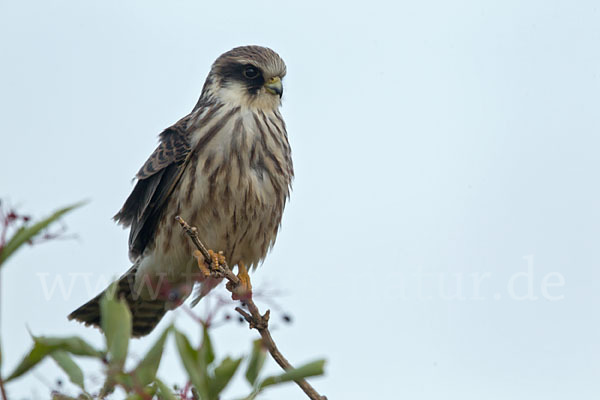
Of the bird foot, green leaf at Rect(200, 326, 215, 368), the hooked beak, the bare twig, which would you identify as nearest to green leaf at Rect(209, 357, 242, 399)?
green leaf at Rect(200, 326, 215, 368)

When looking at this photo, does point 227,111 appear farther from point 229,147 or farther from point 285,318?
point 285,318

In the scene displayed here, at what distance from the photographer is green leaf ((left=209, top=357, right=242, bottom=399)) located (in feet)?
4.25

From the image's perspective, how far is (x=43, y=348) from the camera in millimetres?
1226

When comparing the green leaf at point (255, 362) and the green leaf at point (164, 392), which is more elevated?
the green leaf at point (255, 362)

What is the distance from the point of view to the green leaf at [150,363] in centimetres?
137

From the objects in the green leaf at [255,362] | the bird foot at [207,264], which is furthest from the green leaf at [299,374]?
the bird foot at [207,264]

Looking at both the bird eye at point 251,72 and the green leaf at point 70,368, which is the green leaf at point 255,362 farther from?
the bird eye at point 251,72

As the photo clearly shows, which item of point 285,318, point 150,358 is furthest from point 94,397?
point 285,318

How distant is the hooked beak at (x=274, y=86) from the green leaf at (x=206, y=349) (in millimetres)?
3438

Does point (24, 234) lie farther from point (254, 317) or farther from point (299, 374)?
point (254, 317)

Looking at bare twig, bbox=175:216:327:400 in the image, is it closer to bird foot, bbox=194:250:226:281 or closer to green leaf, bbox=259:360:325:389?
bird foot, bbox=194:250:226:281

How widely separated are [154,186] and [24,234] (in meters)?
3.31

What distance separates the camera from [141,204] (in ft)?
15.5

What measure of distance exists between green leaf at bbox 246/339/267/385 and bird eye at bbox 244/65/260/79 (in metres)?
3.48
